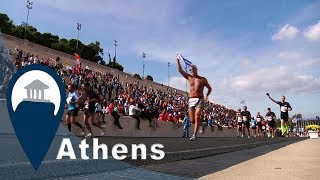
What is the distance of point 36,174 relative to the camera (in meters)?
3.89

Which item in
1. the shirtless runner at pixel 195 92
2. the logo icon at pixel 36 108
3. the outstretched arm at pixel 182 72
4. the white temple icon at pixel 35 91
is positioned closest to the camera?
the logo icon at pixel 36 108

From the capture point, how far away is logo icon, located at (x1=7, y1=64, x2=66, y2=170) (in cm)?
496

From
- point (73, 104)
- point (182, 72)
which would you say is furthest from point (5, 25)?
point (182, 72)

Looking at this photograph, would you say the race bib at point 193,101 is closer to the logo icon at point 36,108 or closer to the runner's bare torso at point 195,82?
the runner's bare torso at point 195,82

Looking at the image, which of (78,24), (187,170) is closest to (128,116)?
(187,170)

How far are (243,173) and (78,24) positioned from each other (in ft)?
243

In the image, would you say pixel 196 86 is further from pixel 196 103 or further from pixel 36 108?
pixel 36 108

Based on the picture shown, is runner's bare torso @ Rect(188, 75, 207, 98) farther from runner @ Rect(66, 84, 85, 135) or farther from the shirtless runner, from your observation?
runner @ Rect(66, 84, 85, 135)

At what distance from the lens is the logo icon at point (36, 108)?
4957mm

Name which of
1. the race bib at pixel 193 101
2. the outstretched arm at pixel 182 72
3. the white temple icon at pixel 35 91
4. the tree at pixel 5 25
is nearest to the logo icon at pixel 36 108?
the white temple icon at pixel 35 91

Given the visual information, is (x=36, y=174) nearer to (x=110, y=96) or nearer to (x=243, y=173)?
(x=243, y=173)

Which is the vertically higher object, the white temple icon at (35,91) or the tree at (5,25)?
the tree at (5,25)

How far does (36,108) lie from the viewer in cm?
548

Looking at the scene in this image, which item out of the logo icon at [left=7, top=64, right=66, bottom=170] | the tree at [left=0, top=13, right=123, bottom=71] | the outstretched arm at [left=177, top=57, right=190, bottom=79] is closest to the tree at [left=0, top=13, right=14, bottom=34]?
the tree at [left=0, top=13, right=123, bottom=71]
